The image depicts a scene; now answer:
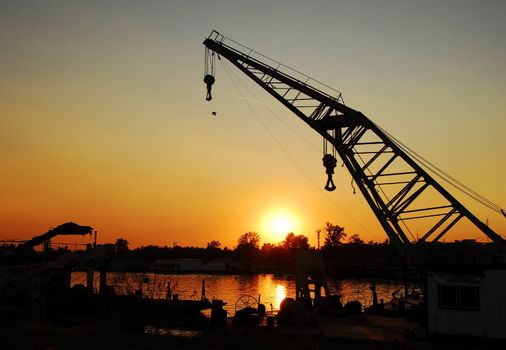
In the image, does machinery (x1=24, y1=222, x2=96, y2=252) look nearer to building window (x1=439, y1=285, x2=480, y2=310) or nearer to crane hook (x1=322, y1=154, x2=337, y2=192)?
crane hook (x1=322, y1=154, x2=337, y2=192)

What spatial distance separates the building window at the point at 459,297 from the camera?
24.4 metres

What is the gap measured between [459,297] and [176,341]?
15000mm

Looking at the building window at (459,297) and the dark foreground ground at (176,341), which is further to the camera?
the building window at (459,297)

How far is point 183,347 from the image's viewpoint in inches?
897

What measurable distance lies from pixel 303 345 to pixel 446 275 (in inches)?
345

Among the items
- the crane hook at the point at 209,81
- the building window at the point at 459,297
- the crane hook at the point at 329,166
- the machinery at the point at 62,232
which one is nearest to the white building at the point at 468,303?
the building window at the point at 459,297

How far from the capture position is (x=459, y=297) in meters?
24.8

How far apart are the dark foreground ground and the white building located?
0.64 metres

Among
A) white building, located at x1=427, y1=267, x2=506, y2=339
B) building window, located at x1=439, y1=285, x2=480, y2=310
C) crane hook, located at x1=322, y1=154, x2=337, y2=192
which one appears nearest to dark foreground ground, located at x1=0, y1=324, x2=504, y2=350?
white building, located at x1=427, y1=267, x2=506, y2=339

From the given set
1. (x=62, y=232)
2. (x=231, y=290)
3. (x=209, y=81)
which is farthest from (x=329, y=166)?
(x=231, y=290)

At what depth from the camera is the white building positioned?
23.9 meters

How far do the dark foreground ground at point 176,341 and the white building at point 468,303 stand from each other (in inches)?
25.2

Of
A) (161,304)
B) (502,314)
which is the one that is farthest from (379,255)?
(502,314)

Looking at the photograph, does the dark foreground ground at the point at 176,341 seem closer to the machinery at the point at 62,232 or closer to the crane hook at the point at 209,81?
the machinery at the point at 62,232
